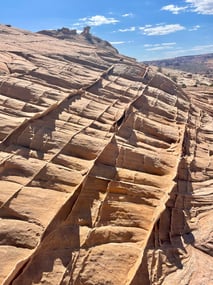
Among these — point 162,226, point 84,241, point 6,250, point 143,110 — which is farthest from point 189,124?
point 6,250

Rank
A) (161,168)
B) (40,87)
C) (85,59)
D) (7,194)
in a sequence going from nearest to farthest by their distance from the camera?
(7,194) < (161,168) < (40,87) < (85,59)

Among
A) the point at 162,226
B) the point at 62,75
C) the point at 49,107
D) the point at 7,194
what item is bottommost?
the point at 162,226

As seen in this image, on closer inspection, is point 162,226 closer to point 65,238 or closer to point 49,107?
point 65,238

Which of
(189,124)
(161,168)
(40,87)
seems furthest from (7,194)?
(189,124)

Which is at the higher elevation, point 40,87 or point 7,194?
point 40,87

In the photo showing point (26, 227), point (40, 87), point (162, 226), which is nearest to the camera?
point (26, 227)

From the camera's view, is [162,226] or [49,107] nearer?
[162,226]
